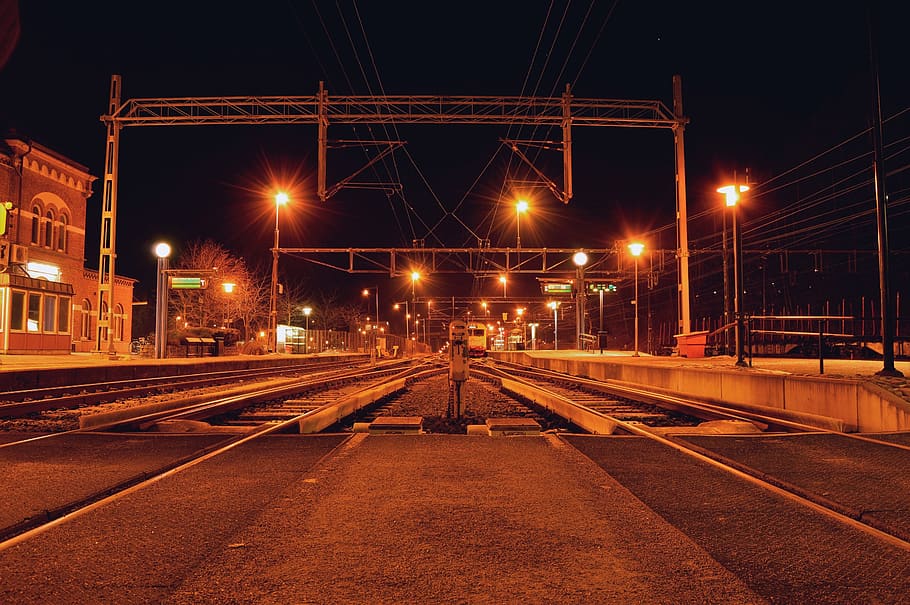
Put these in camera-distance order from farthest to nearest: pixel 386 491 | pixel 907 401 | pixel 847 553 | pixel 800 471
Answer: pixel 907 401 < pixel 800 471 < pixel 386 491 < pixel 847 553

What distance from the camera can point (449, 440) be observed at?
774 centimetres

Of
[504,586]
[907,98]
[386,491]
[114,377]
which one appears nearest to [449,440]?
[386,491]

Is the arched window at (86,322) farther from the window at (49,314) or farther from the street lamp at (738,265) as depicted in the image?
the street lamp at (738,265)

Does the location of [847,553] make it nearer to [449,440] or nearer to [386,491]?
[386,491]

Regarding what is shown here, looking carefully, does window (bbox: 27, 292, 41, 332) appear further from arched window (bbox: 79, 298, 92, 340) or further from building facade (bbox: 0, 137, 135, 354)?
arched window (bbox: 79, 298, 92, 340)

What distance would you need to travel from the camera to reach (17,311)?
29594mm

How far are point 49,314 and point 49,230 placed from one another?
8.56 m

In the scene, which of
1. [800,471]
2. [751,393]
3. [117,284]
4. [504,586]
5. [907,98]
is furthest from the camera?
[117,284]

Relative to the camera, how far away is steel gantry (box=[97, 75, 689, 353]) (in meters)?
21.2

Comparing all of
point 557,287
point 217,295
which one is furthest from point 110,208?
point 217,295

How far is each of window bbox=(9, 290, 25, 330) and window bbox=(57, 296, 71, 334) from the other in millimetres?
2797

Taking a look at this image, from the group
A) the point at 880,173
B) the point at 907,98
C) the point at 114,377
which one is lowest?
the point at 114,377

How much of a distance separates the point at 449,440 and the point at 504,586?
4.60 meters

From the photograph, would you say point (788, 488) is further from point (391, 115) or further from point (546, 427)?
point (391, 115)
